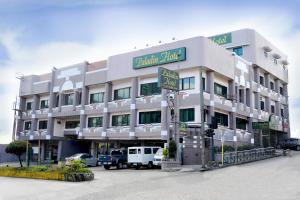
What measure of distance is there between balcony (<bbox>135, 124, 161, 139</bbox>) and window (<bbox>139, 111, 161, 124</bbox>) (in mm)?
595

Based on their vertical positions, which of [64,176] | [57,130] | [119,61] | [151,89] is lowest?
[64,176]

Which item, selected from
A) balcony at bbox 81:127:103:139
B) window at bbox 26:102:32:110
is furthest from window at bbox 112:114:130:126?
window at bbox 26:102:32:110

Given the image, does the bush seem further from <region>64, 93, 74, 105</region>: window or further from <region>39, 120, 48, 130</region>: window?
<region>39, 120, 48, 130</region>: window

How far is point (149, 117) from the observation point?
38.3 m

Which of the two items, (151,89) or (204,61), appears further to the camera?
(151,89)

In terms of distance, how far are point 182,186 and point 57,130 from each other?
3427cm

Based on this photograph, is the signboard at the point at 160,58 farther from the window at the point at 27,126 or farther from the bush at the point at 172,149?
the window at the point at 27,126

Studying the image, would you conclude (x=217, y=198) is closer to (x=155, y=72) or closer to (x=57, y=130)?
(x=155, y=72)

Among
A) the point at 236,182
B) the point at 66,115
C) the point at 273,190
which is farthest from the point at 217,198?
the point at 66,115

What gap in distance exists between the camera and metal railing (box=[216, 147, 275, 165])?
30.1 m

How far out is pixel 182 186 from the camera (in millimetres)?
18328

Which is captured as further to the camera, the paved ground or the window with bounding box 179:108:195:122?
the window with bounding box 179:108:195:122

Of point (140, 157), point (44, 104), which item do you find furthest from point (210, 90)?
point (44, 104)

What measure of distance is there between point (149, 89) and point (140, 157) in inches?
369
